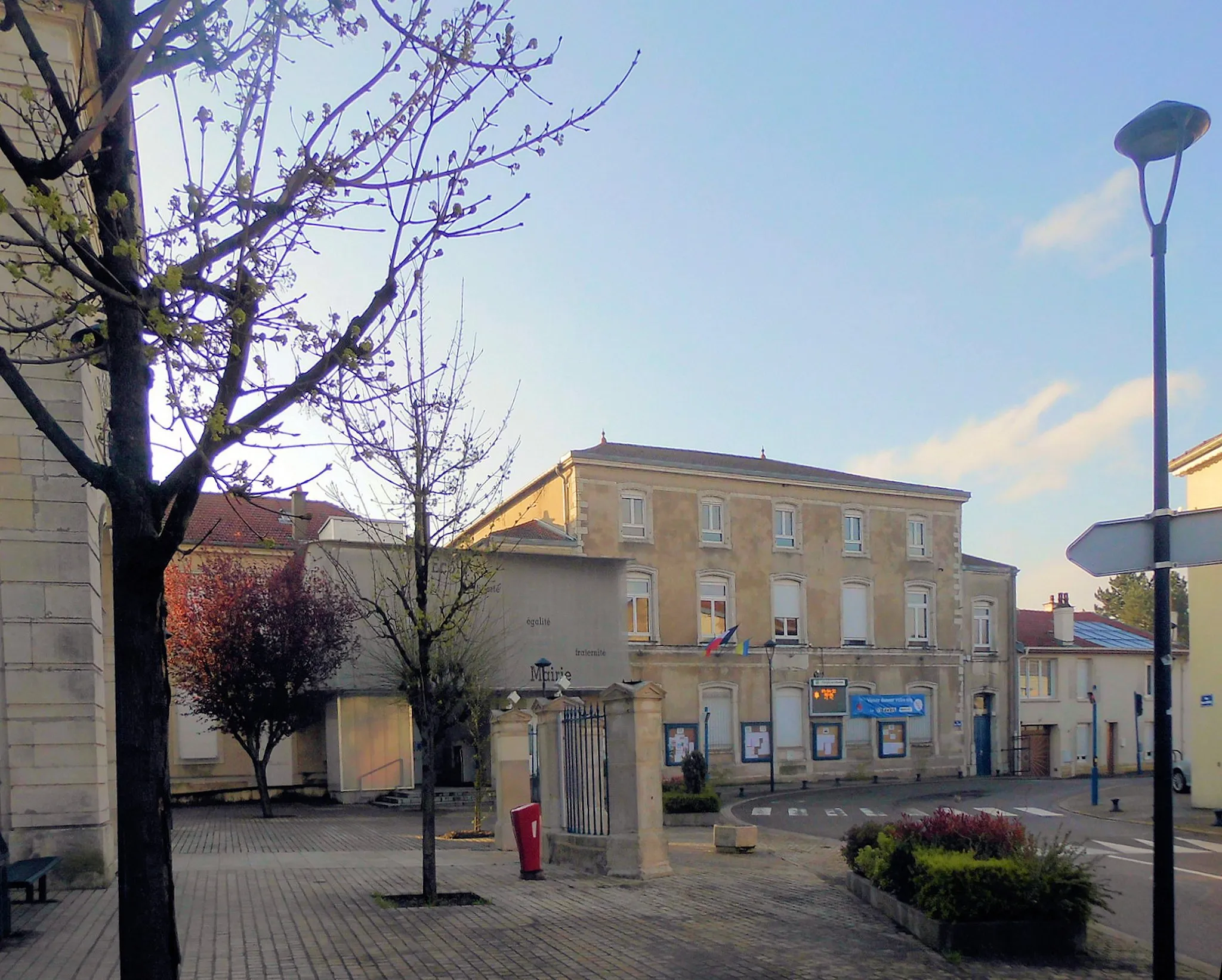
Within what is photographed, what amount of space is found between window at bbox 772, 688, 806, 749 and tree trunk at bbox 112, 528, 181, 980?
36580 millimetres

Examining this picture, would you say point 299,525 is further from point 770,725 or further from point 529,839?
point 529,839

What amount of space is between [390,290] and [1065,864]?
7.22 m

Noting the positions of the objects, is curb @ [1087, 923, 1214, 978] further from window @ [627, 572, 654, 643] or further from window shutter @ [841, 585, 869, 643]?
window shutter @ [841, 585, 869, 643]

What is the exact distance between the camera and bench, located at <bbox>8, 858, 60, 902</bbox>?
31.8ft

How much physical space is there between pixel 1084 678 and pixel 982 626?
5140mm

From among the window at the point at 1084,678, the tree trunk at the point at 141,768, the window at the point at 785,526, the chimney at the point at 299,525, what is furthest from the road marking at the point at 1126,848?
the window at the point at 1084,678

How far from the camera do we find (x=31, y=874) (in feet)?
32.4

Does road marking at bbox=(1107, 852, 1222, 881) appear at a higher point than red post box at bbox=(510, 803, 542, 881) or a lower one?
lower

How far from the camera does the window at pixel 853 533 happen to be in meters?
43.7

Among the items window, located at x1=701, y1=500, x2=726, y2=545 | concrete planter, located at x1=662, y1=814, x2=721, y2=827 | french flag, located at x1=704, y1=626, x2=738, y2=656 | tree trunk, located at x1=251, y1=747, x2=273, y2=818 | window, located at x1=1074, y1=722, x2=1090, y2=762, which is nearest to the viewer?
concrete planter, located at x1=662, y1=814, x2=721, y2=827

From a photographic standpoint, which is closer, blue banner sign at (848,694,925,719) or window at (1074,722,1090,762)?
blue banner sign at (848,694,925,719)

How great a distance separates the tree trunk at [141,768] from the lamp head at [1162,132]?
614 centimetres

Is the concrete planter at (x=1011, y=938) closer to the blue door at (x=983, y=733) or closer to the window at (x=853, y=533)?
the window at (x=853, y=533)

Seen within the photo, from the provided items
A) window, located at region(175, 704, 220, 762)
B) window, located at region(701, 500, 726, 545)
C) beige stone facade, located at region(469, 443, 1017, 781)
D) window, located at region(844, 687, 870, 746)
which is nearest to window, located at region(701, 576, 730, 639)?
beige stone facade, located at region(469, 443, 1017, 781)
